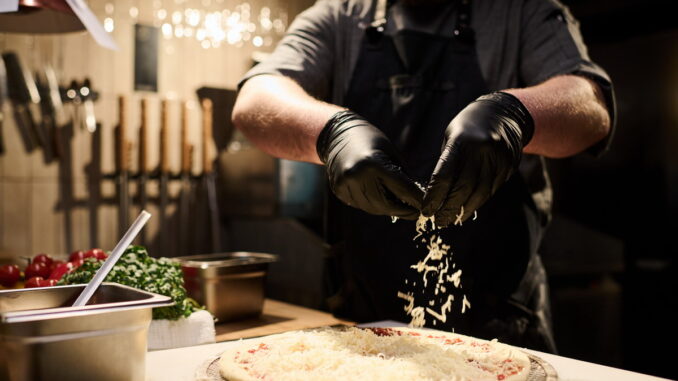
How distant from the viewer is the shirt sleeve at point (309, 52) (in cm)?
174

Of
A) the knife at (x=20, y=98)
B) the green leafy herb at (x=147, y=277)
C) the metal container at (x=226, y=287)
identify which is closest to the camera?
the green leafy herb at (x=147, y=277)

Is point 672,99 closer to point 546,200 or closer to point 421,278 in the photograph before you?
point 546,200

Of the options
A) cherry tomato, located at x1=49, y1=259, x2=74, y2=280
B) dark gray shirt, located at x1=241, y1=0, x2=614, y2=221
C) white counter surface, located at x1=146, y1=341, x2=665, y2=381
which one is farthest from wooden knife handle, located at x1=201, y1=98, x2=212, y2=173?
white counter surface, located at x1=146, y1=341, x2=665, y2=381

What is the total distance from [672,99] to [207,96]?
8.42 feet

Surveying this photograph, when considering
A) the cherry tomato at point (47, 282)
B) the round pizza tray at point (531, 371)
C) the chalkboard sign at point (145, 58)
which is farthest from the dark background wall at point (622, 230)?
the round pizza tray at point (531, 371)

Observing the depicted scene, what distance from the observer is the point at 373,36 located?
5.76 ft

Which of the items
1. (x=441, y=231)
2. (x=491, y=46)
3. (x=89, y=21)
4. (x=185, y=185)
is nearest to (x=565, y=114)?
(x=491, y=46)

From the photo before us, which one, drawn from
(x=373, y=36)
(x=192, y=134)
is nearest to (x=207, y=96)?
(x=192, y=134)

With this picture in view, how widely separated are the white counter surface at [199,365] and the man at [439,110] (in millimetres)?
424

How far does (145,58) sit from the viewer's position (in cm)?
338

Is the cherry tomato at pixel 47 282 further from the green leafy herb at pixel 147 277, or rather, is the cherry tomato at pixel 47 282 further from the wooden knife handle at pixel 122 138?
the wooden knife handle at pixel 122 138

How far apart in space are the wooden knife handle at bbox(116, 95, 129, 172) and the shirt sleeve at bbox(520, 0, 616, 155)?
7.50ft

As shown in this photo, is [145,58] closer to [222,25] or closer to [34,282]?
[222,25]

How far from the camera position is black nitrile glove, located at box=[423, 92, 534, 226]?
105 centimetres
